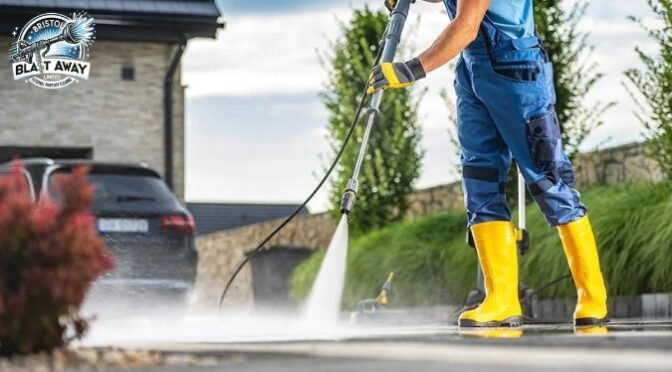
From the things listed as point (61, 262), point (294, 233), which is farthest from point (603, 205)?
point (294, 233)

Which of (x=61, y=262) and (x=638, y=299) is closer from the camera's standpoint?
(x=61, y=262)

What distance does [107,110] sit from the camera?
18.2 m

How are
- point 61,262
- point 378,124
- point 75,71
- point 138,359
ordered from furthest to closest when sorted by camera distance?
point 75,71 < point 378,124 < point 61,262 < point 138,359

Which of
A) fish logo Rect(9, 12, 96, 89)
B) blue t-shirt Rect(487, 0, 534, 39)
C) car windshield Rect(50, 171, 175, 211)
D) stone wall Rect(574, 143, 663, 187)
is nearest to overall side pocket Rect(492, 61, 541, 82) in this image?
blue t-shirt Rect(487, 0, 534, 39)

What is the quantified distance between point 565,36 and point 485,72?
6.47m

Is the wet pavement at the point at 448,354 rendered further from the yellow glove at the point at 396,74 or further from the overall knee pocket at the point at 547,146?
the yellow glove at the point at 396,74

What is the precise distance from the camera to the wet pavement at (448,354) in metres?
3.19

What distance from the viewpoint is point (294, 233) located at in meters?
19.9

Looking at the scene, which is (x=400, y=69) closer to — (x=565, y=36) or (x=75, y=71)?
(x=565, y=36)

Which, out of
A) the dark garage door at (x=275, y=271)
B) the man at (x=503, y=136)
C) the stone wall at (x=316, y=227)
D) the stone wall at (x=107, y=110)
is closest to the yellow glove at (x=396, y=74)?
the man at (x=503, y=136)

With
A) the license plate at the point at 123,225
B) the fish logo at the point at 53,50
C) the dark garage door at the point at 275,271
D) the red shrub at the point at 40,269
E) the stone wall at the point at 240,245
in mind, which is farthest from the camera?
the dark garage door at the point at 275,271

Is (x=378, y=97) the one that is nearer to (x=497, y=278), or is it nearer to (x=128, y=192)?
(x=497, y=278)

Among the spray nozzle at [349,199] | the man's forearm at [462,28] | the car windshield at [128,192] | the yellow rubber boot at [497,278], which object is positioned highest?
the man's forearm at [462,28]

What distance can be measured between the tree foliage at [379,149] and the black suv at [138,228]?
445cm
